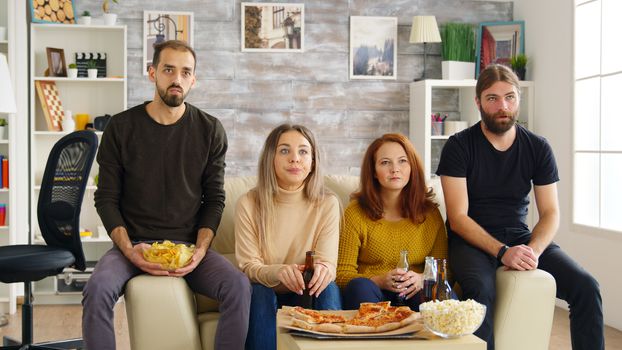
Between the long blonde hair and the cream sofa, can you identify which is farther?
the long blonde hair

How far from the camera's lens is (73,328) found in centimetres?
495

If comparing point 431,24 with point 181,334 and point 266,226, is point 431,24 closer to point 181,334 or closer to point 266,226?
point 266,226

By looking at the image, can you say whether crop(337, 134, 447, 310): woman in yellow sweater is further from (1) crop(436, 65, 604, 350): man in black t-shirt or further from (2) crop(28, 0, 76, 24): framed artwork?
(2) crop(28, 0, 76, 24): framed artwork

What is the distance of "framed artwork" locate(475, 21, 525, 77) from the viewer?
617 centimetres

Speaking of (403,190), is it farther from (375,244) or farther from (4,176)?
(4,176)

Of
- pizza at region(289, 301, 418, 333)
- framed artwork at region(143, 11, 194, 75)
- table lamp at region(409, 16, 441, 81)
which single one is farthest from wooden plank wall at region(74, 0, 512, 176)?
pizza at region(289, 301, 418, 333)

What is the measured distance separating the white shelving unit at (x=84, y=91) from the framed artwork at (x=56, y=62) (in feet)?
0.26

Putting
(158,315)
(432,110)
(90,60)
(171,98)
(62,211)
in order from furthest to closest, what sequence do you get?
(432,110) → (90,60) → (62,211) → (171,98) → (158,315)

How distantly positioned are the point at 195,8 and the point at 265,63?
640 millimetres

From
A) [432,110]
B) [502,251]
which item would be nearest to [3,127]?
[432,110]

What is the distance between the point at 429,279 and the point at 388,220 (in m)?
0.67

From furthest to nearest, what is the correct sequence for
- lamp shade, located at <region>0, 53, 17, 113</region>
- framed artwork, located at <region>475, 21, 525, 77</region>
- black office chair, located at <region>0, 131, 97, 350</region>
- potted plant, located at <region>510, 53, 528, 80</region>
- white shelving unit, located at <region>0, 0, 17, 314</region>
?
framed artwork, located at <region>475, 21, 525, 77</region> < potted plant, located at <region>510, 53, 528, 80</region> < white shelving unit, located at <region>0, 0, 17, 314</region> < lamp shade, located at <region>0, 53, 17, 113</region> < black office chair, located at <region>0, 131, 97, 350</region>

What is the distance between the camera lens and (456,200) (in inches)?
138

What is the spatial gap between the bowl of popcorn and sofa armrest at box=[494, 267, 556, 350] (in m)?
0.71
